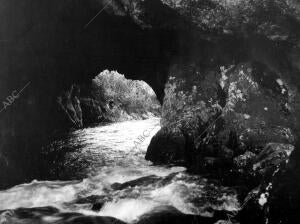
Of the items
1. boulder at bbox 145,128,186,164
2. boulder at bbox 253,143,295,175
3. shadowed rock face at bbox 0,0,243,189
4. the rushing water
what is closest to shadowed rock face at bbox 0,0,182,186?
shadowed rock face at bbox 0,0,243,189

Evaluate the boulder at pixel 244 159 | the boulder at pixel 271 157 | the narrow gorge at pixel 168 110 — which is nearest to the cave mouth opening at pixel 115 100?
the narrow gorge at pixel 168 110

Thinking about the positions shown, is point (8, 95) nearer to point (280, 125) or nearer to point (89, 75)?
point (89, 75)

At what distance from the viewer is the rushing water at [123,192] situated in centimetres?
980

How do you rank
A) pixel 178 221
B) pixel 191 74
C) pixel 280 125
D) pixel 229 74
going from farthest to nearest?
pixel 191 74
pixel 229 74
pixel 280 125
pixel 178 221

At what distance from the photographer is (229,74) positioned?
13.8 meters

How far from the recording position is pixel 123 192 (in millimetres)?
11086

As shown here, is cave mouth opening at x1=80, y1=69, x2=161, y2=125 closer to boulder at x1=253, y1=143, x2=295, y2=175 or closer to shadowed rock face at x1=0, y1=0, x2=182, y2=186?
shadowed rock face at x1=0, y1=0, x2=182, y2=186

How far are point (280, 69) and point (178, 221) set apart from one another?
22.1ft

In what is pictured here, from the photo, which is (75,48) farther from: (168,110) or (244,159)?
(244,159)

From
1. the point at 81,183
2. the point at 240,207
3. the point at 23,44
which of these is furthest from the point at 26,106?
the point at 240,207

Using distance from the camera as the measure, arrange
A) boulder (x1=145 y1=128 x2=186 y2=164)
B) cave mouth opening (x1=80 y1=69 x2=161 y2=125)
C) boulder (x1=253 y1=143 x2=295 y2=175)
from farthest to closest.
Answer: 1. cave mouth opening (x1=80 y1=69 x2=161 y2=125)
2. boulder (x1=145 y1=128 x2=186 y2=164)
3. boulder (x1=253 y1=143 x2=295 y2=175)

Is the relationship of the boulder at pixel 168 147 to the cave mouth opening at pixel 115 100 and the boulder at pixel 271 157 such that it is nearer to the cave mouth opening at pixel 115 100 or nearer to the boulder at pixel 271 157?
the boulder at pixel 271 157

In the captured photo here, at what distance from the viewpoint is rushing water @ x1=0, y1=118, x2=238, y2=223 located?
9.80m

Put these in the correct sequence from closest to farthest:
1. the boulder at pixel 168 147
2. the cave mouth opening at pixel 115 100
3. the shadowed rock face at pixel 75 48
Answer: the boulder at pixel 168 147 → the shadowed rock face at pixel 75 48 → the cave mouth opening at pixel 115 100
